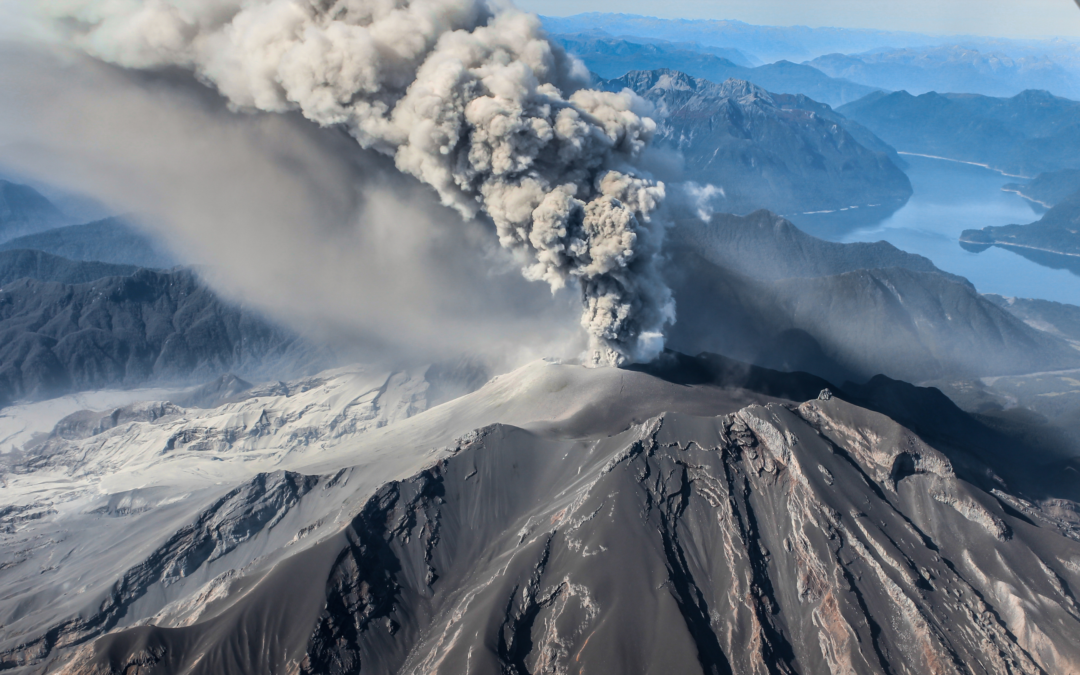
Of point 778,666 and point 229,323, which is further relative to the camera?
point 229,323

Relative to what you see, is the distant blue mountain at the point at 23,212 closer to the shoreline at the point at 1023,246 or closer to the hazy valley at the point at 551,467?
the hazy valley at the point at 551,467

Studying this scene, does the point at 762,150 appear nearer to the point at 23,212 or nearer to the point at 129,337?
the point at 129,337

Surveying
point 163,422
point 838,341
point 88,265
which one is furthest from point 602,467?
point 88,265

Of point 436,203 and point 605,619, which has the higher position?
point 436,203

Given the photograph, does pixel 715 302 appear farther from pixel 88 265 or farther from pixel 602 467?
pixel 88 265

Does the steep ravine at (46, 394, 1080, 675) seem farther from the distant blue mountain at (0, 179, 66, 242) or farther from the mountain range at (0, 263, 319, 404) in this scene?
the distant blue mountain at (0, 179, 66, 242)

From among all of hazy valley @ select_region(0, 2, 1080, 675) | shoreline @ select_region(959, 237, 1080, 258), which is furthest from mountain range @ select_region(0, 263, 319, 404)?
shoreline @ select_region(959, 237, 1080, 258)

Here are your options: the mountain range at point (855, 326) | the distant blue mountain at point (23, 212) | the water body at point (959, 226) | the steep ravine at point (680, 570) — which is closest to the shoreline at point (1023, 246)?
the water body at point (959, 226)
